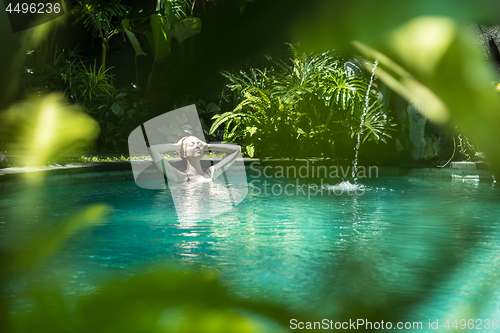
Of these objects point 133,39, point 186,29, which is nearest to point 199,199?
point 133,39

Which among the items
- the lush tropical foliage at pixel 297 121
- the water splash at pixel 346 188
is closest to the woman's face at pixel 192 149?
the water splash at pixel 346 188

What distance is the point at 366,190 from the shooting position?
5891mm

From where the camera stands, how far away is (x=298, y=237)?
3439 mm

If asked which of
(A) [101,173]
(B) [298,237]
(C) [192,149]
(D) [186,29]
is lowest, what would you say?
(B) [298,237]

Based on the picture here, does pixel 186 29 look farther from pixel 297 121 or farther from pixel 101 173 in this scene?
pixel 297 121

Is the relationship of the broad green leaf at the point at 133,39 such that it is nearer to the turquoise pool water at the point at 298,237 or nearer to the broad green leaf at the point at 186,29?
the broad green leaf at the point at 186,29

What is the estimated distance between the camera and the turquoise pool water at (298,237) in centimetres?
210

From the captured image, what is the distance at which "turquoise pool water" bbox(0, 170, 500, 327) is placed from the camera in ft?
6.89

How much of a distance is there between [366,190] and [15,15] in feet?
18.7

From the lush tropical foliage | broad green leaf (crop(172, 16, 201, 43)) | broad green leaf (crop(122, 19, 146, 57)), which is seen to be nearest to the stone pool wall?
the lush tropical foliage

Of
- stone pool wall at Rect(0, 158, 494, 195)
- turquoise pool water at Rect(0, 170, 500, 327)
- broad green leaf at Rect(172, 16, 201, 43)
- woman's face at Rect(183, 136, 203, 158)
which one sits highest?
broad green leaf at Rect(172, 16, 201, 43)

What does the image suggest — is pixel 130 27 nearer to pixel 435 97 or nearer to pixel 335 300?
pixel 435 97

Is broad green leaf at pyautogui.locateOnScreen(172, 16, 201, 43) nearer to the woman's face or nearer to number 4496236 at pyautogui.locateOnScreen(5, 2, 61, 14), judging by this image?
number 4496236 at pyautogui.locateOnScreen(5, 2, 61, 14)

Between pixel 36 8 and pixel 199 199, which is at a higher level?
pixel 36 8
